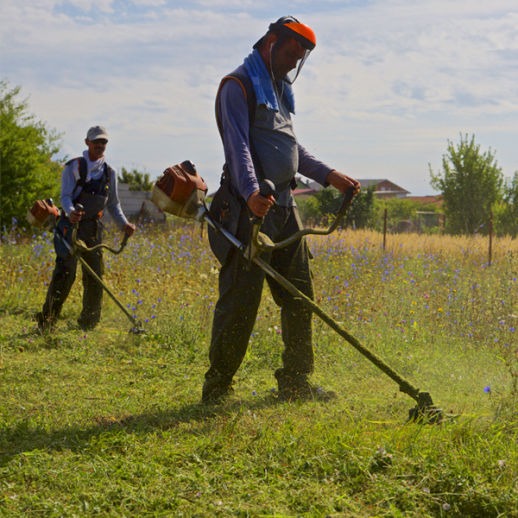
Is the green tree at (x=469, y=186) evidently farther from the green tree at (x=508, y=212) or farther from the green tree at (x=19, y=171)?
the green tree at (x=19, y=171)

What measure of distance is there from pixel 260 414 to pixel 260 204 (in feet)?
4.30

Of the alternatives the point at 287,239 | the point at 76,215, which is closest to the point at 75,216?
the point at 76,215

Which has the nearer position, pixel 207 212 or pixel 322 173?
pixel 207 212

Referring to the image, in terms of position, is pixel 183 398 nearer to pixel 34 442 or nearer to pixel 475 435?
pixel 34 442

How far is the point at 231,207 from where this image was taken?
179 inches

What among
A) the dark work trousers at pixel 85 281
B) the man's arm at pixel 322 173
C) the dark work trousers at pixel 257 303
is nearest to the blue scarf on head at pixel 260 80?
the man's arm at pixel 322 173

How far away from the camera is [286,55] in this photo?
4461mm

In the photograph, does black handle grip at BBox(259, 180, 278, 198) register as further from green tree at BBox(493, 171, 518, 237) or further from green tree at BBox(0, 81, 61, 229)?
green tree at BBox(493, 171, 518, 237)

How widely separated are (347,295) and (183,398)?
306cm

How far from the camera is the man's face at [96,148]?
7.18 meters

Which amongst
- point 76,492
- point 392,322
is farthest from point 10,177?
point 76,492

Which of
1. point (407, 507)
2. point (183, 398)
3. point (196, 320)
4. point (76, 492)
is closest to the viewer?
point (407, 507)

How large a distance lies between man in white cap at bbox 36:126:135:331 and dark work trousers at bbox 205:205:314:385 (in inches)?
106

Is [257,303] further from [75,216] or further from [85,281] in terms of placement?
[85,281]
